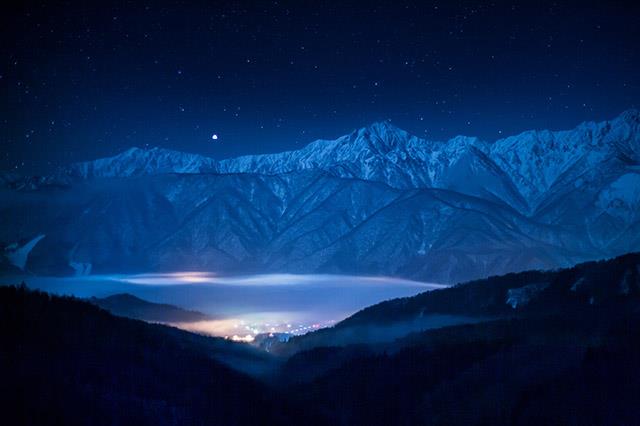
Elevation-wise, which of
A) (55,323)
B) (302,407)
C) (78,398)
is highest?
(55,323)

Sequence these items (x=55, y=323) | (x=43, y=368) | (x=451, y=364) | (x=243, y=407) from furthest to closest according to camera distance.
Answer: (x=451, y=364) < (x=55, y=323) < (x=243, y=407) < (x=43, y=368)

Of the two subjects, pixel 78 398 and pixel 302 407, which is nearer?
pixel 78 398

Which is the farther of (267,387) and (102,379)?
(267,387)

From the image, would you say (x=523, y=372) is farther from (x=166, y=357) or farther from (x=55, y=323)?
(x=55, y=323)

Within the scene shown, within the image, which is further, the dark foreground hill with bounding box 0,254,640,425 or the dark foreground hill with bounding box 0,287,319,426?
the dark foreground hill with bounding box 0,254,640,425

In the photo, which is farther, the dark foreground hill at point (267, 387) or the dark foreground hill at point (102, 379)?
the dark foreground hill at point (267, 387)

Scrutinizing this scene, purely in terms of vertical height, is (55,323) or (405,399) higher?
(55,323)

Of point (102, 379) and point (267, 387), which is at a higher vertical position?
point (102, 379)

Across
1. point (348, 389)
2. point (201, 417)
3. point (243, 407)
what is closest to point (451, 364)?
point (348, 389)
